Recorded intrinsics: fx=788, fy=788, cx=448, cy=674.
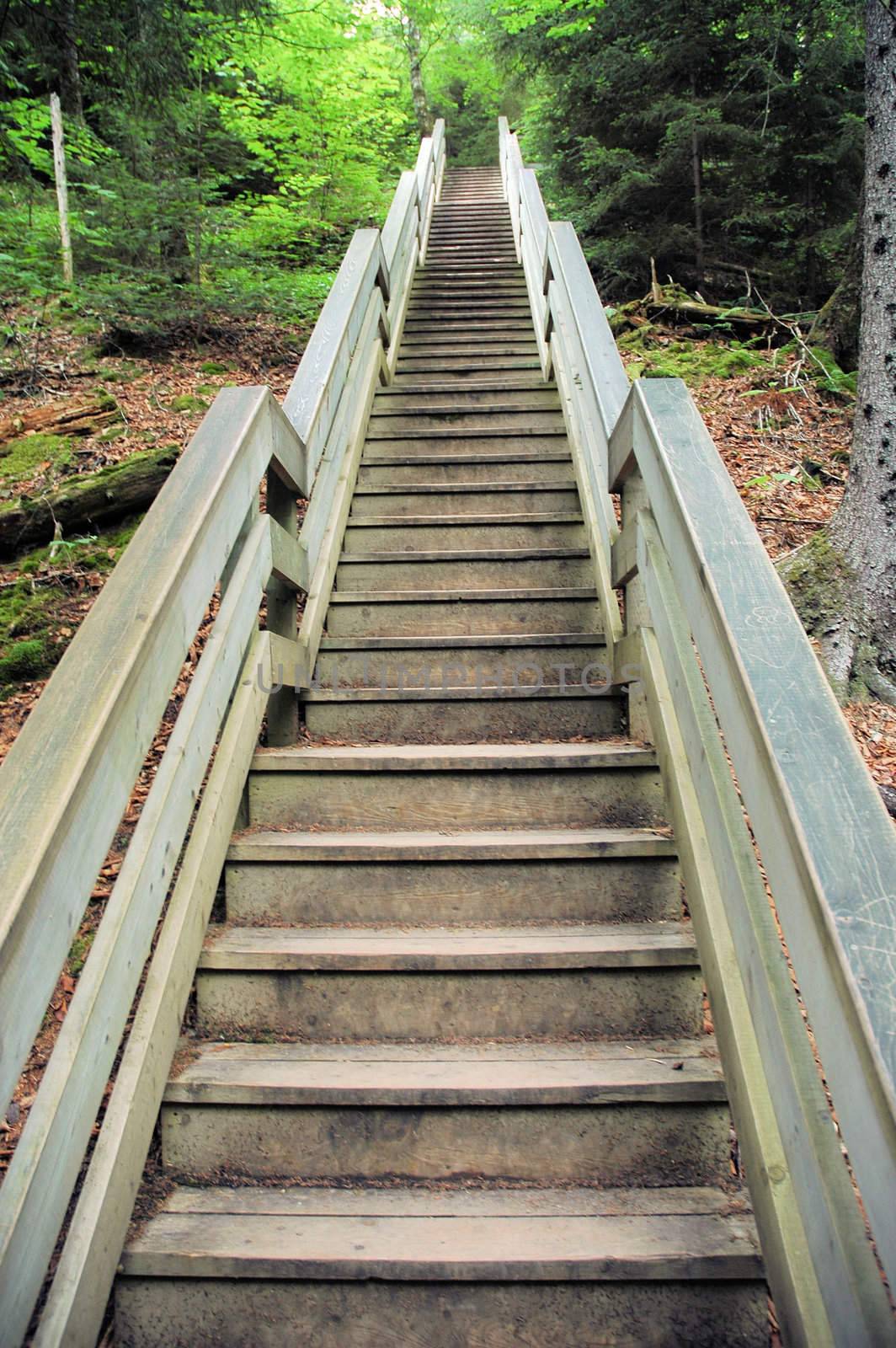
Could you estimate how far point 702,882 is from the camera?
6.37 ft

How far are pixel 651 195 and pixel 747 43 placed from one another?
1444 mm

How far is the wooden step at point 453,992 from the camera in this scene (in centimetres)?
197

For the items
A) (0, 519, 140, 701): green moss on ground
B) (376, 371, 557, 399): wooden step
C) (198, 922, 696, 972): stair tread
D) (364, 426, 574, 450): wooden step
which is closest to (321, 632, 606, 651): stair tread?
(198, 922, 696, 972): stair tread

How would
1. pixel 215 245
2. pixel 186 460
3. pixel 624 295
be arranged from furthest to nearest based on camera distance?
pixel 624 295, pixel 215 245, pixel 186 460

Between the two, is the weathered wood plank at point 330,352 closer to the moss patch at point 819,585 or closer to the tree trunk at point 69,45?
the moss patch at point 819,585

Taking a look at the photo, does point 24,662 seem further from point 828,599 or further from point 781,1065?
point 828,599

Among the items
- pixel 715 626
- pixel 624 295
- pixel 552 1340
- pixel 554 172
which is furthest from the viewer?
pixel 554 172

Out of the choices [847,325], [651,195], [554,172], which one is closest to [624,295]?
[651,195]

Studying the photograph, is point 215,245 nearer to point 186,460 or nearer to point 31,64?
point 31,64

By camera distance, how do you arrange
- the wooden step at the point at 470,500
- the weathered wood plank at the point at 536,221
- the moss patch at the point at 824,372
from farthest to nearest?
the moss patch at the point at 824,372, the weathered wood plank at the point at 536,221, the wooden step at the point at 470,500

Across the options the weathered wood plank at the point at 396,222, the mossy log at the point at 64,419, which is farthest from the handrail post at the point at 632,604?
the mossy log at the point at 64,419

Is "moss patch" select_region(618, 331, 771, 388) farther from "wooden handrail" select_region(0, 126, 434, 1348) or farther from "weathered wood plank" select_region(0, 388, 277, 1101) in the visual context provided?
"weathered wood plank" select_region(0, 388, 277, 1101)

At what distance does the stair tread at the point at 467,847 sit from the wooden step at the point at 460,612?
122 centimetres

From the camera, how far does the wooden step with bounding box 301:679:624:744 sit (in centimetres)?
292
